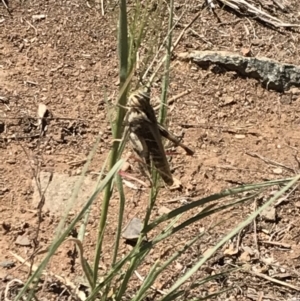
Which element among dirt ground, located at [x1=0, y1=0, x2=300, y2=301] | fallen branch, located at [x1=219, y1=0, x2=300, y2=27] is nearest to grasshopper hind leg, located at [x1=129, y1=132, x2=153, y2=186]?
dirt ground, located at [x1=0, y1=0, x2=300, y2=301]

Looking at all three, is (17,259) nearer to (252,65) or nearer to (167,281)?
(167,281)

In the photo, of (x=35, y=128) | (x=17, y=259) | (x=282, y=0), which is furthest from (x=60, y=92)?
(x=282, y=0)

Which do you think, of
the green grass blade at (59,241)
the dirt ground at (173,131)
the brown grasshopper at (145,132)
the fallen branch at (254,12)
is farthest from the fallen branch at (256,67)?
the green grass blade at (59,241)

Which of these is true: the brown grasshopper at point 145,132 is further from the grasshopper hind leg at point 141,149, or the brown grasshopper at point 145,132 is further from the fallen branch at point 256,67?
the fallen branch at point 256,67

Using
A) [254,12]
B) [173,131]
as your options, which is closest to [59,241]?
[173,131]

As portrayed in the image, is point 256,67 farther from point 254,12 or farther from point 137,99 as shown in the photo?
point 137,99

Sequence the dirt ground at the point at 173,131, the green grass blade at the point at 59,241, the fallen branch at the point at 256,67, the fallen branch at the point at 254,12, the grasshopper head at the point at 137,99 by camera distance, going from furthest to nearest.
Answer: the fallen branch at the point at 254,12
the fallen branch at the point at 256,67
the dirt ground at the point at 173,131
the grasshopper head at the point at 137,99
the green grass blade at the point at 59,241
